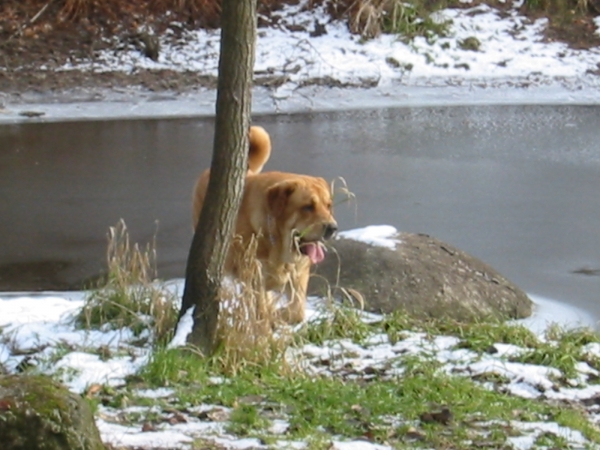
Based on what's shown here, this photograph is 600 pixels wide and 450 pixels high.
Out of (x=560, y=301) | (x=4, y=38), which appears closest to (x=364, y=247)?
(x=560, y=301)

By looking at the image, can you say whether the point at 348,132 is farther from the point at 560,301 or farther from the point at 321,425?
the point at 321,425

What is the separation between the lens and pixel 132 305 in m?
5.80

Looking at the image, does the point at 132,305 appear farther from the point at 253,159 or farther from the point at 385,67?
the point at 385,67

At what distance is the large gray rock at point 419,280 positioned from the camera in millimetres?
7012

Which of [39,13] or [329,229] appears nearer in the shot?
[329,229]

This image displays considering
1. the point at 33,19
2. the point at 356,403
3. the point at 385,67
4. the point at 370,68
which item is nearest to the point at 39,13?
the point at 33,19

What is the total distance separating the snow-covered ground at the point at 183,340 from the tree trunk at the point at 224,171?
Result: 0.45 feet

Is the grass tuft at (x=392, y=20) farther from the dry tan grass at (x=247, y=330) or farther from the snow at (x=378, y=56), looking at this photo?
the dry tan grass at (x=247, y=330)

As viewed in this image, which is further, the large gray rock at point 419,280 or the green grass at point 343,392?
the large gray rock at point 419,280

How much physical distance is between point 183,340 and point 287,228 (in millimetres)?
1235

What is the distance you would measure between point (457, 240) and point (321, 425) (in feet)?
16.0

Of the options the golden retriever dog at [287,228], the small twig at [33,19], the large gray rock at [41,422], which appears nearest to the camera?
the large gray rock at [41,422]

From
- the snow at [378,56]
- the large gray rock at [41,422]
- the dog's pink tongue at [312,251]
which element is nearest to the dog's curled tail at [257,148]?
the dog's pink tongue at [312,251]

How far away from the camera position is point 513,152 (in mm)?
12461
